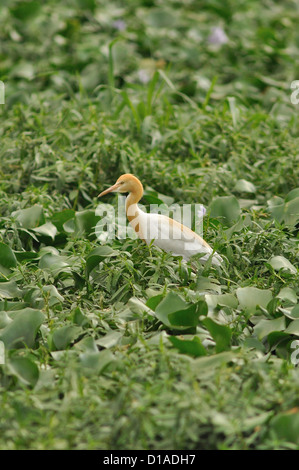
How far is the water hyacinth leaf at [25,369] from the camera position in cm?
276

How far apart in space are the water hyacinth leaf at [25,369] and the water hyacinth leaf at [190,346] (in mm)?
551

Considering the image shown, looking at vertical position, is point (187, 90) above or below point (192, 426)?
below

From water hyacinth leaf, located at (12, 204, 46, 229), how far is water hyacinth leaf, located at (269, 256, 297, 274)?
132 cm

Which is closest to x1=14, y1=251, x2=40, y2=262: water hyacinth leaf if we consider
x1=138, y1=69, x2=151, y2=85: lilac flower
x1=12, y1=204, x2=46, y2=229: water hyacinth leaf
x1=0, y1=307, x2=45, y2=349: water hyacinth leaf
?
x1=12, y1=204, x2=46, y2=229: water hyacinth leaf

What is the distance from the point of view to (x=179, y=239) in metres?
3.75

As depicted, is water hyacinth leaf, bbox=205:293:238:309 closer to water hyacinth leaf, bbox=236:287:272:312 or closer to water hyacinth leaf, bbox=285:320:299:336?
water hyacinth leaf, bbox=236:287:272:312

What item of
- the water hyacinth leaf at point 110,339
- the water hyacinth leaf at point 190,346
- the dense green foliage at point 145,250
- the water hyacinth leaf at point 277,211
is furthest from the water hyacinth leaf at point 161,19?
the water hyacinth leaf at point 190,346

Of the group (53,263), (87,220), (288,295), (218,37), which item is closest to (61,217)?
(87,220)

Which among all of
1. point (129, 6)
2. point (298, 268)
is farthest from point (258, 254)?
point (129, 6)

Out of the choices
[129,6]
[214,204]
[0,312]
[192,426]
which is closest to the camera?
[192,426]

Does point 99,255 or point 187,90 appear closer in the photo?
point 99,255

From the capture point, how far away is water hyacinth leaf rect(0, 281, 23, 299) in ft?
11.3
